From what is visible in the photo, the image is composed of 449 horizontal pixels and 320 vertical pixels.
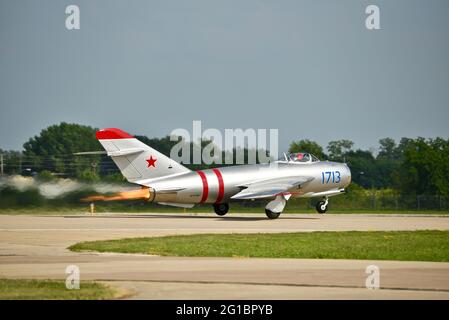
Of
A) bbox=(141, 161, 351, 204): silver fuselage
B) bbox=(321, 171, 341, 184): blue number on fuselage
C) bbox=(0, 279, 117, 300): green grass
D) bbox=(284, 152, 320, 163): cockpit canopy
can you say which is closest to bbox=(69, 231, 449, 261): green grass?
bbox=(0, 279, 117, 300): green grass

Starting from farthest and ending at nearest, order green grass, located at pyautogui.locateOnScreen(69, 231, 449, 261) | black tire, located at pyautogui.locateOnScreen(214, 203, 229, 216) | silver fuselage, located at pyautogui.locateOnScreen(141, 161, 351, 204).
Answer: black tire, located at pyautogui.locateOnScreen(214, 203, 229, 216), silver fuselage, located at pyautogui.locateOnScreen(141, 161, 351, 204), green grass, located at pyautogui.locateOnScreen(69, 231, 449, 261)

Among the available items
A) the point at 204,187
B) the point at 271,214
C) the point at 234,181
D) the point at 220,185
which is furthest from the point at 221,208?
the point at 204,187

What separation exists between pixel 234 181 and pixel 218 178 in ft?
3.84

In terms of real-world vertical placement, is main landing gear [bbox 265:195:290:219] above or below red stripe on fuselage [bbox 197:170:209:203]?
below

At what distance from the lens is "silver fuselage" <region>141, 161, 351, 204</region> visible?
49.4 meters

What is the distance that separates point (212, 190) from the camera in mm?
50906

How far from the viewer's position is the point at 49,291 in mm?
19484

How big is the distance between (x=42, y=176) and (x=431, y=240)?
26.8 metres

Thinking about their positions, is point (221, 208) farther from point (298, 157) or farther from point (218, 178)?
point (298, 157)

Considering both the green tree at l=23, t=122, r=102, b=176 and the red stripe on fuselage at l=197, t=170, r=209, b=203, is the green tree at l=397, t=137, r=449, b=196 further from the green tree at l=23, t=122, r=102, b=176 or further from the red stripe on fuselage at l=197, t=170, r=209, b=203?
the red stripe on fuselage at l=197, t=170, r=209, b=203

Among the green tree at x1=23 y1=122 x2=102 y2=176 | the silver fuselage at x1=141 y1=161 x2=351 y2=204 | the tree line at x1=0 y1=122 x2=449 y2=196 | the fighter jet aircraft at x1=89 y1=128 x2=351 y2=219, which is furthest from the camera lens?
the green tree at x1=23 y1=122 x2=102 y2=176

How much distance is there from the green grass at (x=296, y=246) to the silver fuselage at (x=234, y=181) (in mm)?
12626
